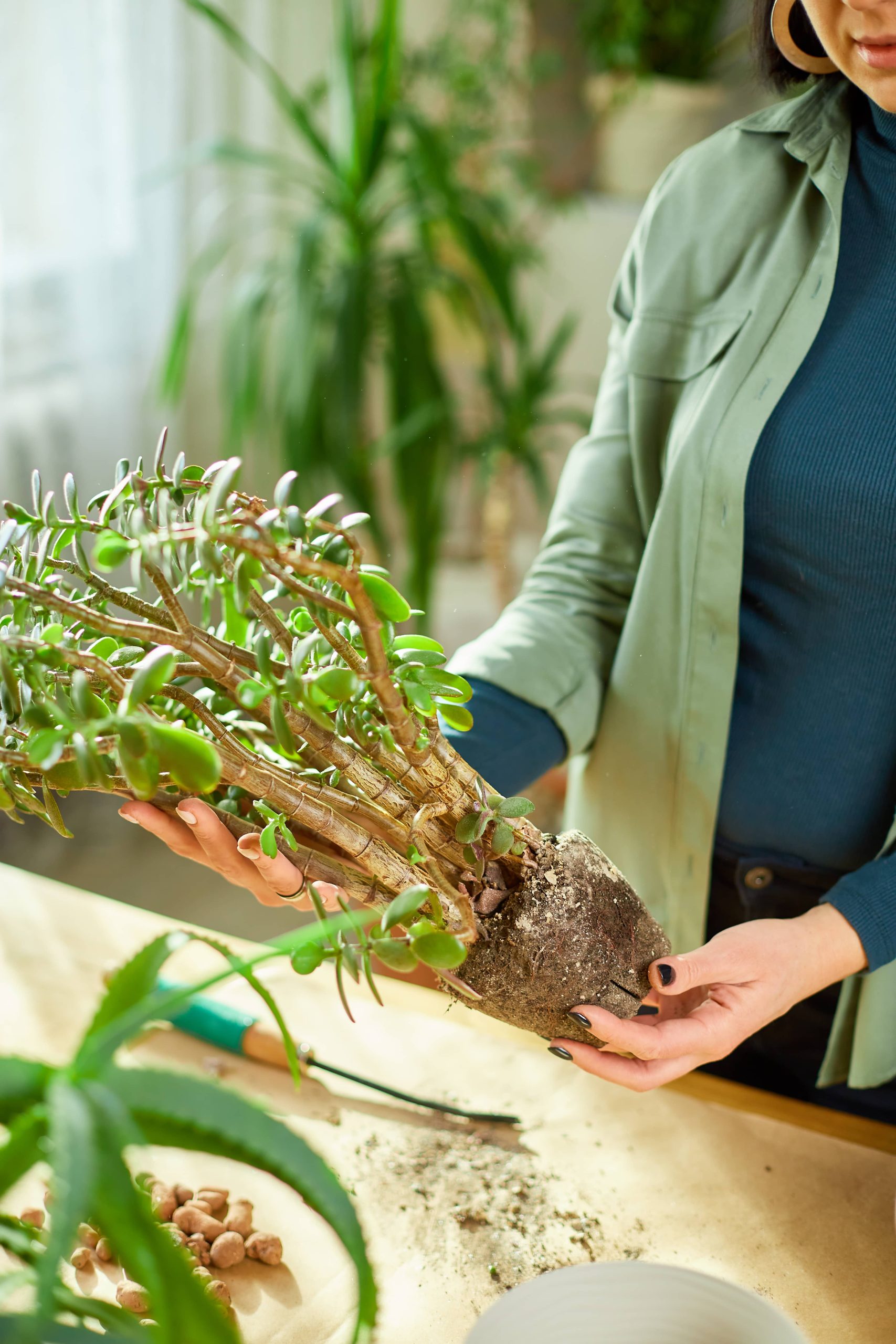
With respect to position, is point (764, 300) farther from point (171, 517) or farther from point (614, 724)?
point (171, 517)

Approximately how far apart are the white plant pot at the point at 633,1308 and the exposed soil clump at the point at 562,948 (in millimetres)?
159

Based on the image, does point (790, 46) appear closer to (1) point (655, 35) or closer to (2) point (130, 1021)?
(2) point (130, 1021)

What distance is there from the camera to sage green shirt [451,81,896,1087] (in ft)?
2.70

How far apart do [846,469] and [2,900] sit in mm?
718

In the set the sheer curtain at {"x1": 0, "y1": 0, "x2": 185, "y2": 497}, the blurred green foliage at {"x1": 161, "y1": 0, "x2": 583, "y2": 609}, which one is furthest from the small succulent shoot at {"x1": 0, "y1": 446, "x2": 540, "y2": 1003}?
the sheer curtain at {"x1": 0, "y1": 0, "x2": 185, "y2": 497}

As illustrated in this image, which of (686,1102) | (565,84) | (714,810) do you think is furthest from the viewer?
(565,84)

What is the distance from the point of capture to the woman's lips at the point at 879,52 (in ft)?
2.27

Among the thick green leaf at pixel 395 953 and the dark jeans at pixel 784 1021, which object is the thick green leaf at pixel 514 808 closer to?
the thick green leaf at pixel 395 953

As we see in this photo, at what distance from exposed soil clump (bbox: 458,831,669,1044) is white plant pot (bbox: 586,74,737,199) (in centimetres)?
227

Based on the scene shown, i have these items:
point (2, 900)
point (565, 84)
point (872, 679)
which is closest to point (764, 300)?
point (872, 679)

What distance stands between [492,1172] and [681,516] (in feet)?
1.49

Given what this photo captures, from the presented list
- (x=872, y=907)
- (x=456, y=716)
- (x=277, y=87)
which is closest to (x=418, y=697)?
(x=456, y=716)

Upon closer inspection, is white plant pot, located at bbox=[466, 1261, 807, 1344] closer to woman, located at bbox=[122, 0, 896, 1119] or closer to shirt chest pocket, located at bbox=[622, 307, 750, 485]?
woman, located at bbox=[122, 0, 896, 1119]

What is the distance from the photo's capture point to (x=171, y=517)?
49 cm
